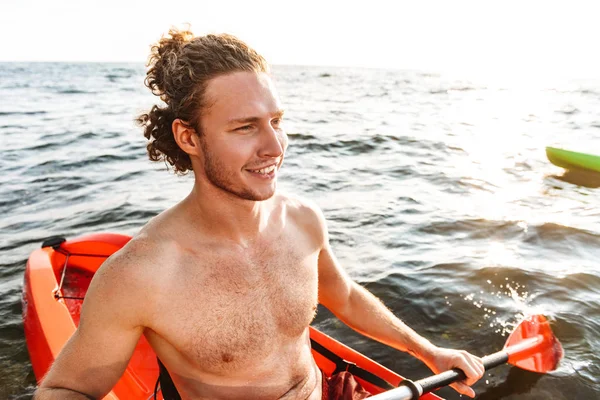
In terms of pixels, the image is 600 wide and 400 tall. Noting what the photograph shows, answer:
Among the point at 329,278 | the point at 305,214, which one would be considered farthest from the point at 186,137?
the point at 329,278

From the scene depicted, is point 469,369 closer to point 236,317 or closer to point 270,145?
point 236,317

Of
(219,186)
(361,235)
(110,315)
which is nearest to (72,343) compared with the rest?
(110,315)

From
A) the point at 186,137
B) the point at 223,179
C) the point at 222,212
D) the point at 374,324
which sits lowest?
the point at 374,324

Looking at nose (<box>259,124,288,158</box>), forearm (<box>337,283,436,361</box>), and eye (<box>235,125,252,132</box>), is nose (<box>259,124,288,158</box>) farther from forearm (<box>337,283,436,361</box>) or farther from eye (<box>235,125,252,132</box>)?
forearm (<box>337,283,436,361</box>)

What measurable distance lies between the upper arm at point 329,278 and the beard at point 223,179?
62 cm

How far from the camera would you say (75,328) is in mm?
3646

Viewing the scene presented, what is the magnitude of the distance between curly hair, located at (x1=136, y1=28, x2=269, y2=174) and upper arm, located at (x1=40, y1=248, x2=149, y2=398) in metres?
0.76

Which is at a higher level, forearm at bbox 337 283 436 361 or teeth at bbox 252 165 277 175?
teeth at bbox 252 165 277 175

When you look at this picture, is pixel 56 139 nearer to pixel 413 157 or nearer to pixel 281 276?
pixel 413 157

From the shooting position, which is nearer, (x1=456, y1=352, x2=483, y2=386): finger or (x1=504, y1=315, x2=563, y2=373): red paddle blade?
(x1=456, y1=352, x2=483, y2=386): finger

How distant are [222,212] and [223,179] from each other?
187mm

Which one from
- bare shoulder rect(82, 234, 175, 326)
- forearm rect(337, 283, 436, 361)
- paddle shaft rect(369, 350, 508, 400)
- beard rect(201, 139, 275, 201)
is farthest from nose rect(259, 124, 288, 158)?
paddle shaft rect(369, 350, 508, 400)

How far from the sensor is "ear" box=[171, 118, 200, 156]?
7.74 ft

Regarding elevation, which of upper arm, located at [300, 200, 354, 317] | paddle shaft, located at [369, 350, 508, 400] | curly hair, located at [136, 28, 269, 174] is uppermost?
curly hair, located at [136, 28, 269, 174]
